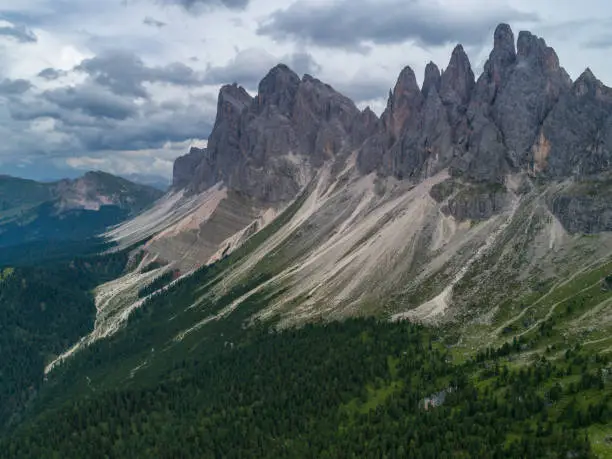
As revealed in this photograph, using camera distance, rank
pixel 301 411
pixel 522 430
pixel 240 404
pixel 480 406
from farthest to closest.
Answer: pixel 240 404 → pixel 301 411 → pixel 480 406 → pixel 522 430

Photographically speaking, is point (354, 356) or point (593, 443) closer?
point (593, 443)

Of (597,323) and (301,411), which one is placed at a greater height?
(597,323)

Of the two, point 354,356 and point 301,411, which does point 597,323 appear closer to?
point 354,356

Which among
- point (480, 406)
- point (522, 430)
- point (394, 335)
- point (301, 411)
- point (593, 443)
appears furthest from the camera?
point (394, 335)

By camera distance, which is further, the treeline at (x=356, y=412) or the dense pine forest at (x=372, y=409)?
the treeline at (x=356, y=412)

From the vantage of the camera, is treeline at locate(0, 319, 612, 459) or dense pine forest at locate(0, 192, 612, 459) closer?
dense pine forest at locate(0, 192, 612, 459)

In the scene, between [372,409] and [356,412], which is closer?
[372,409]

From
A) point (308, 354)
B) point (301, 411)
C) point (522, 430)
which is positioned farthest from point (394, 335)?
point (522, 430)

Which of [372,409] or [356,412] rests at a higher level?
[372,409]
